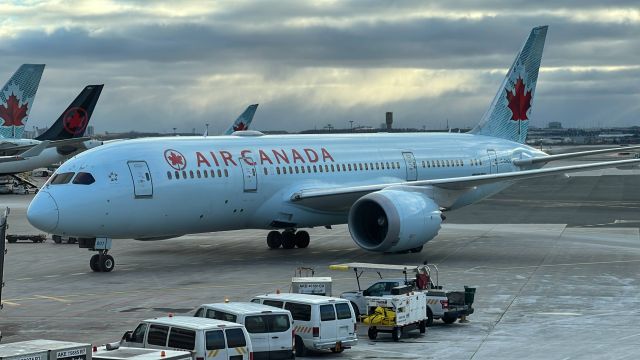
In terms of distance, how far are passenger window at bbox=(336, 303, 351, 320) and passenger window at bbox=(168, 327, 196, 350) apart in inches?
170

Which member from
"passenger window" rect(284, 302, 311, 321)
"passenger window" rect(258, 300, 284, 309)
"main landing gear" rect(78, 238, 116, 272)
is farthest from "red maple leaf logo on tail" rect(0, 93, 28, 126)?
"passenger window" rect(284, 302, 311, 321)

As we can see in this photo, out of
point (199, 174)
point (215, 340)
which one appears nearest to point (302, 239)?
point (199, 174)

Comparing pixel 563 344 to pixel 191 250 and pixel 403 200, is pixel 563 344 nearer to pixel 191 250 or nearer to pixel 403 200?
pixel 403 200

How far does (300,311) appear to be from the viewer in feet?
79.5

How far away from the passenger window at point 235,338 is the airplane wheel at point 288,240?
2430cm

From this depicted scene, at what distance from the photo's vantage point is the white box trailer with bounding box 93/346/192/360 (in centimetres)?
1866

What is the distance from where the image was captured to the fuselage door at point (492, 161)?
168 feet

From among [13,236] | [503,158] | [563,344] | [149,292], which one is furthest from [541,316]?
[13,236]

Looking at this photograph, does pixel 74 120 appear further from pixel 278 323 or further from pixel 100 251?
pixel 278 323

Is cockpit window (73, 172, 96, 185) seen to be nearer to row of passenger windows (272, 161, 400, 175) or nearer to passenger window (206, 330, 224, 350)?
row of passenger windows (272, 161, 400, 175)

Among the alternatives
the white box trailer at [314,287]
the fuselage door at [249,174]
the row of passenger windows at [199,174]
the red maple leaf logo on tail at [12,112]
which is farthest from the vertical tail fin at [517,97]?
the red maple leaf logo on tail at [12,112]

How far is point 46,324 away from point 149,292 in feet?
A: 19.5

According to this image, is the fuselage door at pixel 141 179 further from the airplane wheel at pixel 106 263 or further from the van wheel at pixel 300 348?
the van wheel at pixel 300 348

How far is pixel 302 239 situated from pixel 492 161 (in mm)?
11574
